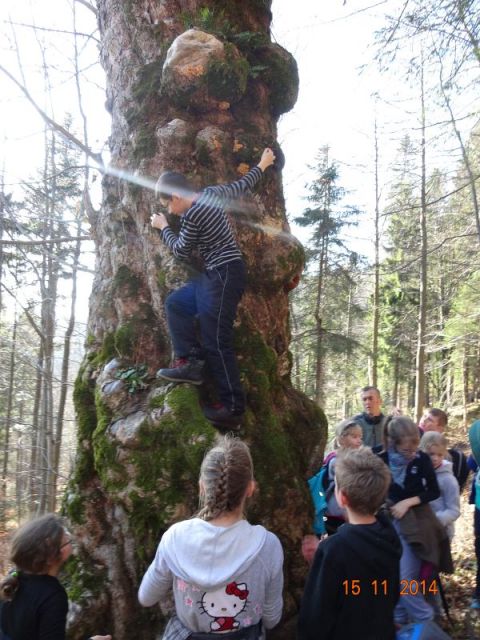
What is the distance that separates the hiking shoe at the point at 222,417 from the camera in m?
3.31

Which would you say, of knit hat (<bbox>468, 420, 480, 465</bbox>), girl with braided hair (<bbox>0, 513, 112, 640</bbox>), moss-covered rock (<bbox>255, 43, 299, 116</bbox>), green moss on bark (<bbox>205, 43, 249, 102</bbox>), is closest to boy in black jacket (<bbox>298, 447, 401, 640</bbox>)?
girl with braided hair (<bbox>0, 513, 112, 640</bbox>)

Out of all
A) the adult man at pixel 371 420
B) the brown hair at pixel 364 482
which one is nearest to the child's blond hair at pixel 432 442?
the adult man at pixel 371 420

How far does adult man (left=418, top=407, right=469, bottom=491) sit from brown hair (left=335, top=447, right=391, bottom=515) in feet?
9.61

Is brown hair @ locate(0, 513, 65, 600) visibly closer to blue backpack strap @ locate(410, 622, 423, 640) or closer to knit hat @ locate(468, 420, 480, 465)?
blue backpack strap @ locate(410, 622, 423, 640)

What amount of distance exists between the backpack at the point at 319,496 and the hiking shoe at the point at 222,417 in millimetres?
1018

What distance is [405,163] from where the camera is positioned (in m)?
14.6

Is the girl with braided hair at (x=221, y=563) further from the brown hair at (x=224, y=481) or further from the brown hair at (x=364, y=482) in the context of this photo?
the brown hair at (x=364, y=482)

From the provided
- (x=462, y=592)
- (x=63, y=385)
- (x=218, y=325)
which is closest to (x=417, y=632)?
(x=218, y=325)

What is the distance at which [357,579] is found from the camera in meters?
2.02

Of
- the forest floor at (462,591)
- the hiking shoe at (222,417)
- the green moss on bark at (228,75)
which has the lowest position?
the forest floor at (462,591)

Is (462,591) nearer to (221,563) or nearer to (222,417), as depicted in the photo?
(222,417)

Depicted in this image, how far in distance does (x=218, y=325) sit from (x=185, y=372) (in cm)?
45

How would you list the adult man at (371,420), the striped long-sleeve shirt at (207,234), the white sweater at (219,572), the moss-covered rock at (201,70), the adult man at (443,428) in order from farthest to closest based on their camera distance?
the adult man at (371,420), the adult man at (443,428), the moss-covered rock at (201,70), the striped long-sleeve shirt at (207,234), the white sweater at (219,572)

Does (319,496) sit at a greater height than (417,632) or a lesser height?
greater
